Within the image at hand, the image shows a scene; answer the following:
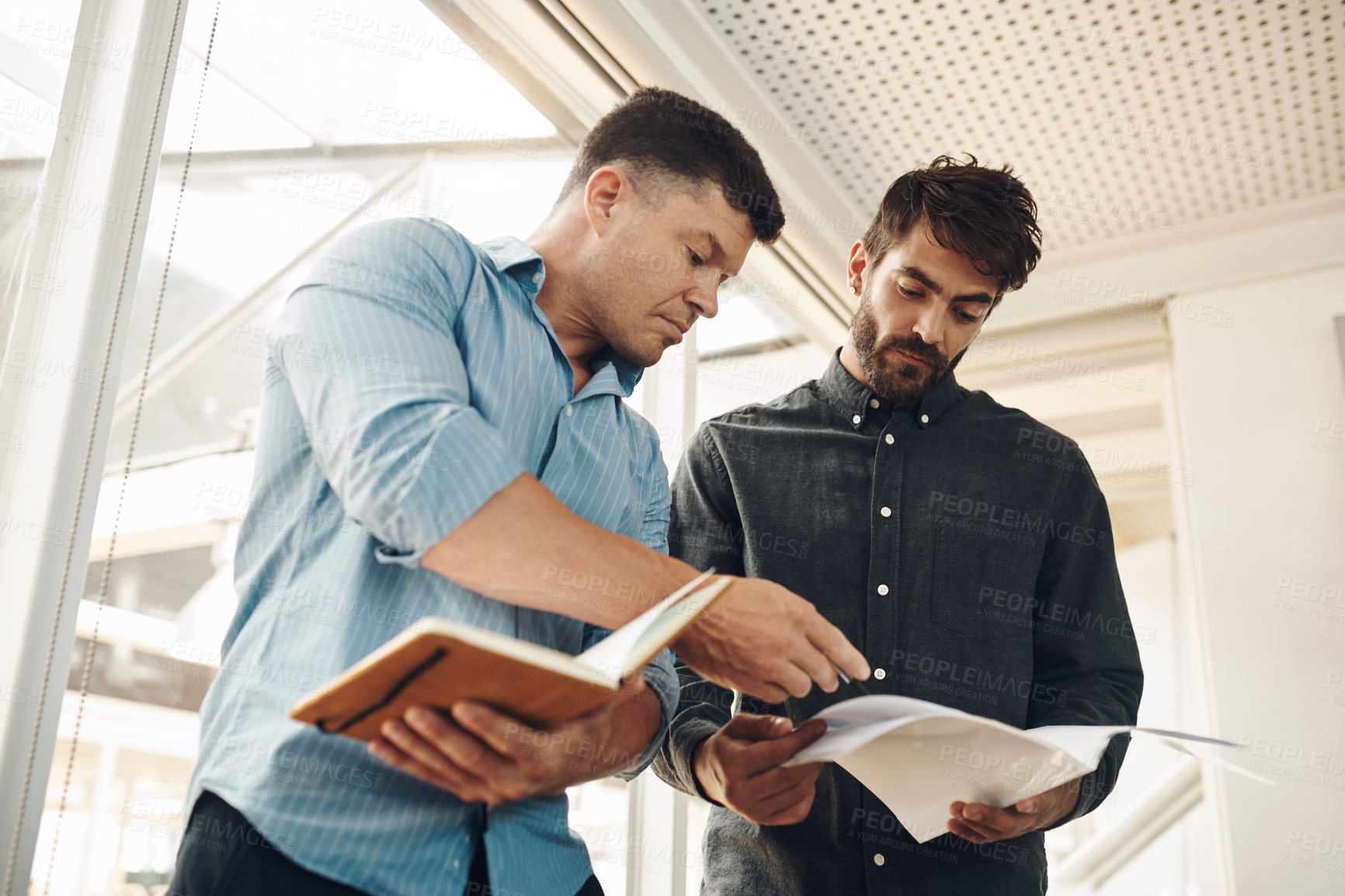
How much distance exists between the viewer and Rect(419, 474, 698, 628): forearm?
30.2 inches

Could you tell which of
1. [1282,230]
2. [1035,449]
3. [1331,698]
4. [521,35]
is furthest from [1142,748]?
[521,35]

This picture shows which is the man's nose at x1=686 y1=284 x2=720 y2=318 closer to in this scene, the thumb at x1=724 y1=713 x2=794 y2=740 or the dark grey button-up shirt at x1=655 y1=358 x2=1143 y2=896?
the dark grey button-up shirt at x1=655 y1=358 x2=1143 y2=896

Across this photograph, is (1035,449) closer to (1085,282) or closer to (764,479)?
(764,479)

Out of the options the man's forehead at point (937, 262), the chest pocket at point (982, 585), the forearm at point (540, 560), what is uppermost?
the man's forehead at point (937, 262)

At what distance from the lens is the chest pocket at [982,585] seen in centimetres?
139

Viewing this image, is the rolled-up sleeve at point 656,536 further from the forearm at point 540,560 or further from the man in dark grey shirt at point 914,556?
the forearm at point 540,560

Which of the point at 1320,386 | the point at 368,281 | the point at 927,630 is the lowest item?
the point at 927,630

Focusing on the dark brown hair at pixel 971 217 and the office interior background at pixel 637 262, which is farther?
the dark brown hair at pixel 971 217

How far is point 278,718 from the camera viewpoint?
31.3 inches

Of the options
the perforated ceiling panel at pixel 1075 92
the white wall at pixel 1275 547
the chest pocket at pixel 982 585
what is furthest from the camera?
the white wall at pixel 1275 547

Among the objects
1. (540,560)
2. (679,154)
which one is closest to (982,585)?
(679,154)

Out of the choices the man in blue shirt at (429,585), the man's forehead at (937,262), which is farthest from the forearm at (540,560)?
the man's forehead at (937,262)

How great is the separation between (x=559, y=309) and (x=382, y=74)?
0.60 metres

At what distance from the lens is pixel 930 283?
1558 millimetres
